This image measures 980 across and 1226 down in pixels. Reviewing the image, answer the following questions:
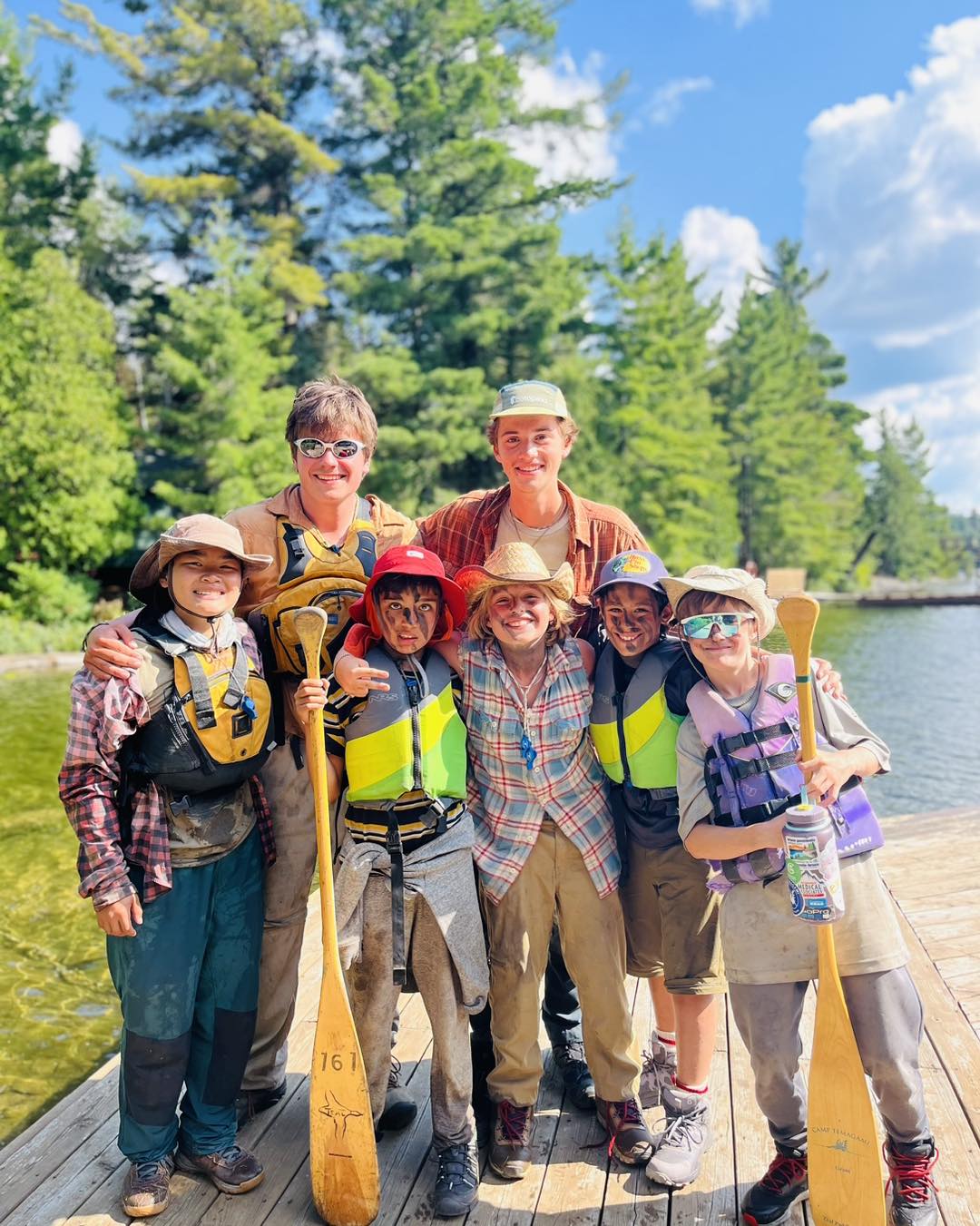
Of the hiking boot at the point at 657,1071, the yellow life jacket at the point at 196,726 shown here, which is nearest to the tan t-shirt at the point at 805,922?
the hiking boot at the point at 657,1071

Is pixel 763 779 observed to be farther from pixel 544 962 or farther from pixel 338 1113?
pixel 338 1113

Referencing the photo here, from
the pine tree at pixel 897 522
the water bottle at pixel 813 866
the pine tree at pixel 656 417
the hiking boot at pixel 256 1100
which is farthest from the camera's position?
the pine tree at pixel 897 522

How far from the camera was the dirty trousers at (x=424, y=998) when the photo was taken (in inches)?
115

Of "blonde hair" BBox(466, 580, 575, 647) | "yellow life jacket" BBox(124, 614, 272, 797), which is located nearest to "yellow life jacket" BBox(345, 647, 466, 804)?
"blonde hair" BBox(466, 580, 575, 647)

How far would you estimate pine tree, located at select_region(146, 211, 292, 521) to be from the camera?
2542cm

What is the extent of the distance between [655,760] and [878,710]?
16.2 m

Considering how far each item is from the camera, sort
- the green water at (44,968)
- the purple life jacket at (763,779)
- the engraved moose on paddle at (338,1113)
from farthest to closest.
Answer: the green water at (44,968)
the engraved moose on paddle at (338,1113)
the purple life jacket at (763,779)

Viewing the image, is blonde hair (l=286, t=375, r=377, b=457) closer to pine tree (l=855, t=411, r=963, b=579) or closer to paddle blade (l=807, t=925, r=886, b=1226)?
paddle blade (l=807, t=925, r=886, b=1226)

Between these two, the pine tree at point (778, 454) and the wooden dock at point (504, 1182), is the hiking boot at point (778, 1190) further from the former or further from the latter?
the pine tree at point (778, 454)

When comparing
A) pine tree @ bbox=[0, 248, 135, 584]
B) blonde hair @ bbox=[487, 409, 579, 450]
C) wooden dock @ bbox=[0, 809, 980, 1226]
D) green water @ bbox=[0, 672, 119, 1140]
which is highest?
pine tree @ bbox=[0, 248, 135, 584]

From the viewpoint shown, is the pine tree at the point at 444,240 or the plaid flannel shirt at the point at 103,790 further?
the pine tree at the point at 444,240

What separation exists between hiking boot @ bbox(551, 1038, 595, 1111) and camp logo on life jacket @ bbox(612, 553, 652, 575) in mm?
1714

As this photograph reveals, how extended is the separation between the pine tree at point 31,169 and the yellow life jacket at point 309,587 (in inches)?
1205

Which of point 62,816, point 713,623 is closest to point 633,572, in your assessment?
point 713,623
